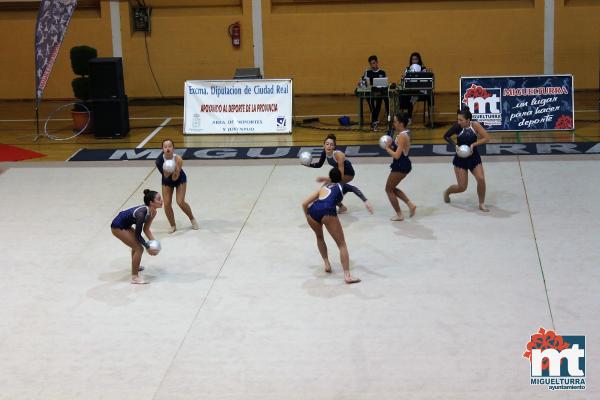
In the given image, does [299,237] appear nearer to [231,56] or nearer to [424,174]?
[424,174]

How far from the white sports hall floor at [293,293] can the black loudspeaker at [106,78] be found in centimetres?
381

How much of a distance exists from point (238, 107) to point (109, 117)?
2832mm

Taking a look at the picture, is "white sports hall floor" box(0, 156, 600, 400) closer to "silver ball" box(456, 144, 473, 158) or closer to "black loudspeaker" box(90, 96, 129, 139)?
"silver ball" box(456, 144, 473, 158)

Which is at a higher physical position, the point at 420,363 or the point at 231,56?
the point at 231,56

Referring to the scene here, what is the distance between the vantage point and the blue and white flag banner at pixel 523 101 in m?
18.7

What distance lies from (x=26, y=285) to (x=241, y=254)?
2869 millimetres

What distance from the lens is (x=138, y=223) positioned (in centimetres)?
1067

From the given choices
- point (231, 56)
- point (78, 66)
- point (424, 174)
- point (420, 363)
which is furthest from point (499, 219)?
point (231, 56)

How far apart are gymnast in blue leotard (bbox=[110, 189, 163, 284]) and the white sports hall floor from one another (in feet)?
2.07

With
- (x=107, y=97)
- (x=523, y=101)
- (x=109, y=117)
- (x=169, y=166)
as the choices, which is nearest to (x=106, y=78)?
(x=107, y=97)

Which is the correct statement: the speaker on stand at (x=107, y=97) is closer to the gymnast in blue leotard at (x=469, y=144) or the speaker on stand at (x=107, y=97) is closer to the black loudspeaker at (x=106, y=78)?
the black loudspeaker at (x=106, y=78)

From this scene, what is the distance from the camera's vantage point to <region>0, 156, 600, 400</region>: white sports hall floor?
8.77m

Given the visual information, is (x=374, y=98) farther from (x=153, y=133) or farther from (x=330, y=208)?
(x=330, y=208)

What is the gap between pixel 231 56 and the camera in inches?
954
